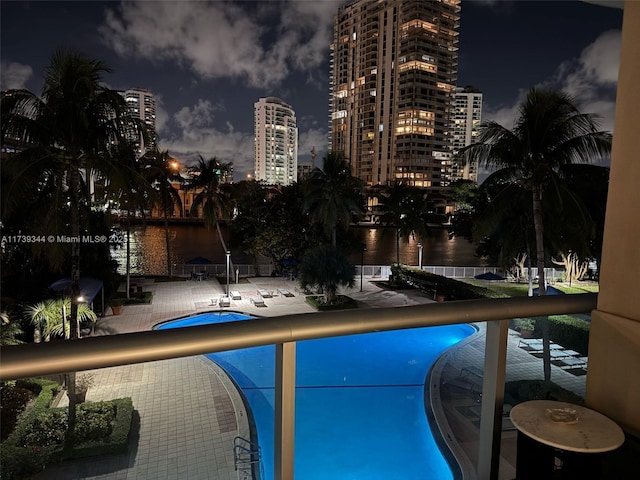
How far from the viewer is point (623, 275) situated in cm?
167

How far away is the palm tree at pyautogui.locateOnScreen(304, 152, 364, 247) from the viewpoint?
72.7 ft

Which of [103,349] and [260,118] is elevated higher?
[260,118]

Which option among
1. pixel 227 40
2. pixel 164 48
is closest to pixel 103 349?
pixel 227 40

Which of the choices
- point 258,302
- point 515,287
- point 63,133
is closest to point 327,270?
point 258,302

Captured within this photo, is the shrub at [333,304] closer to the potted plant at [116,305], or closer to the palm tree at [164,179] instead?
the potted plant at [116,305]

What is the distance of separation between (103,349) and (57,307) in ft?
41.0

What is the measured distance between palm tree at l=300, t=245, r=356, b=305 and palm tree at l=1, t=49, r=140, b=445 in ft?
28.7

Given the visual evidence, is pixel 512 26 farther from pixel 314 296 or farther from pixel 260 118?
pixel 260 118

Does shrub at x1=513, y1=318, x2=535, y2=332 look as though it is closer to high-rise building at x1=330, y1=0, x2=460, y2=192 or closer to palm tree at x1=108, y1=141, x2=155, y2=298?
palm tree at x1=108, y1=141, x2=155, y2=298

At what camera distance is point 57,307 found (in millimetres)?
11664

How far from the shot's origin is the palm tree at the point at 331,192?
72.7 ft

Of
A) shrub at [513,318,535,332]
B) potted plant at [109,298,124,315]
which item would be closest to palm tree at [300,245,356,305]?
potted plant at [109,298,124,315]

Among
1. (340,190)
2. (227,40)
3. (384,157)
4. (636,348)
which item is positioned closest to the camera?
(636,348)

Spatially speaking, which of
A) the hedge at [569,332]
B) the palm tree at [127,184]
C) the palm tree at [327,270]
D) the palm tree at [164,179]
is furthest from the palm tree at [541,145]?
the palm tree at [164,179]
